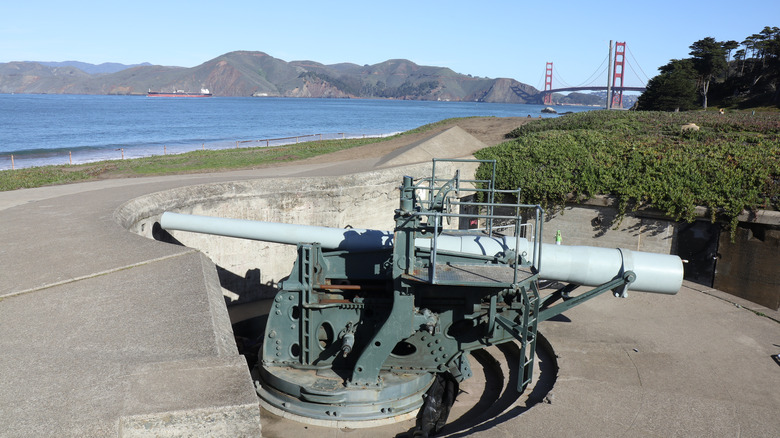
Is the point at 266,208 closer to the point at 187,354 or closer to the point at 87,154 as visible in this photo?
the point at 187,354

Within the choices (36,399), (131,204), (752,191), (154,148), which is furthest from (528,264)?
(154,148)

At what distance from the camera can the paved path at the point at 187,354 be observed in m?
3.98

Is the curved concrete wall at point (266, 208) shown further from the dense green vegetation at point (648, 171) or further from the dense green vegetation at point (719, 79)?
the dense green vegetation at point (719, 79)

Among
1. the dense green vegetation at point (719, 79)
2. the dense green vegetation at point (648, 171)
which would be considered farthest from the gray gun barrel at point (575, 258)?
the dense green vegetation at point (719, 79)

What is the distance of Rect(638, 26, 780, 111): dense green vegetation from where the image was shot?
3772cm

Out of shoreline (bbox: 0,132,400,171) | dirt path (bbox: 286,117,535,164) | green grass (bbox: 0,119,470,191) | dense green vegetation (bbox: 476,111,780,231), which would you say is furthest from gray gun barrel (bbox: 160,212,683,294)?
shoreline (bbox: 0,132,400,171)

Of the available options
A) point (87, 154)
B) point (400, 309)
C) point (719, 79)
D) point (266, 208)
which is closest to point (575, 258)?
point (400, 309)

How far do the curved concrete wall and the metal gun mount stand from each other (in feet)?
16.0

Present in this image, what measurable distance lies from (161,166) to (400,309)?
16.0m

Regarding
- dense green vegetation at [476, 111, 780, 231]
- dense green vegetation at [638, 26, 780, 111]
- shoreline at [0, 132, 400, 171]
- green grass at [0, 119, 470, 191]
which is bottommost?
shoreline at [0, 132, 400, 171]

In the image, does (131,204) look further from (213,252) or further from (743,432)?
(743,432)

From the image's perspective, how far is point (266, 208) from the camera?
13.2 meters

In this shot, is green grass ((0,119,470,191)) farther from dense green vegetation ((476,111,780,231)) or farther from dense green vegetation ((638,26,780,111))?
dense green vegetation ((638,26,780,111))

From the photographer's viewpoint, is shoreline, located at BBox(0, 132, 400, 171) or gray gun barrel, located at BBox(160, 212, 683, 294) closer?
gray gun barrel, located at BBox(160, 212, 683, 294)
